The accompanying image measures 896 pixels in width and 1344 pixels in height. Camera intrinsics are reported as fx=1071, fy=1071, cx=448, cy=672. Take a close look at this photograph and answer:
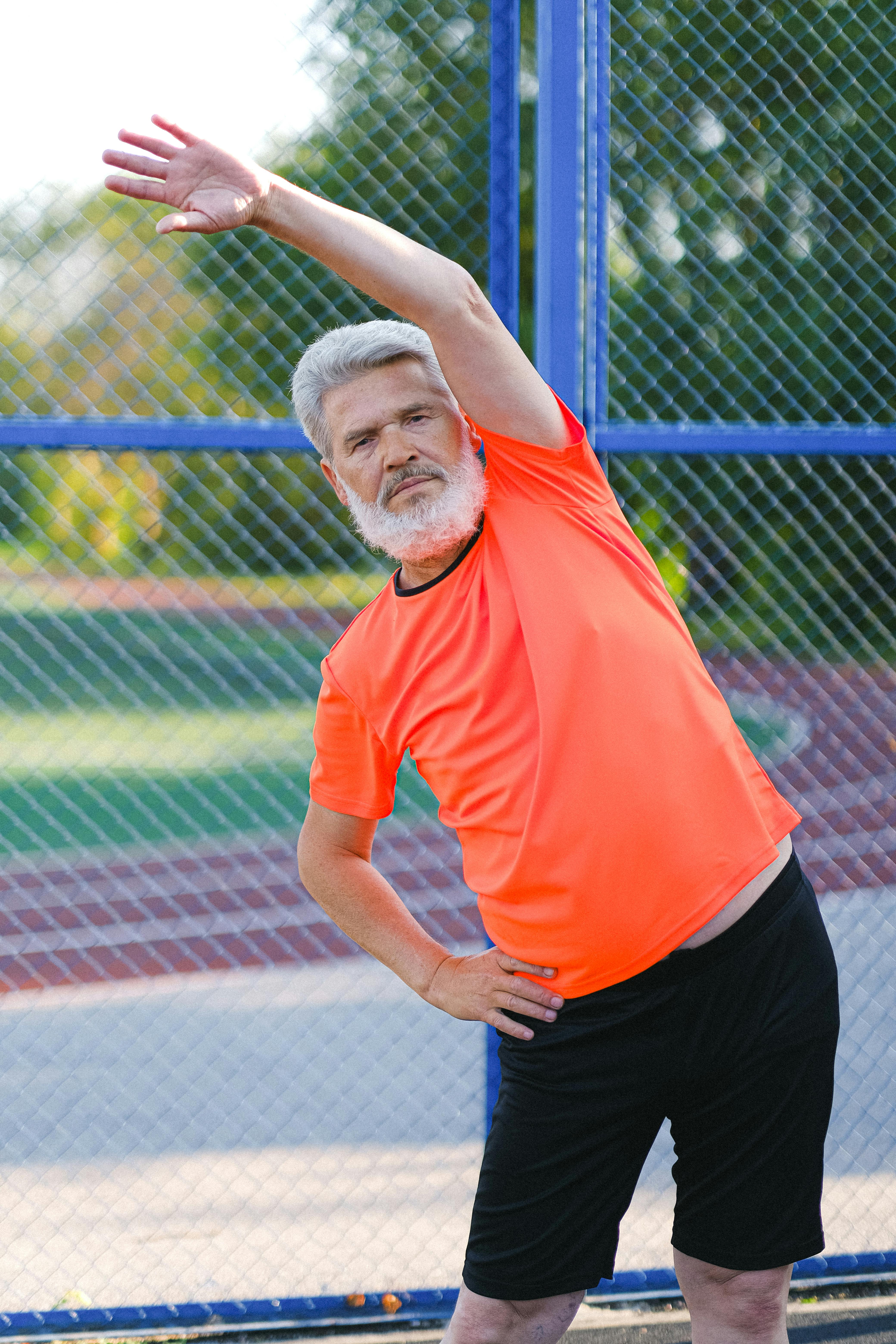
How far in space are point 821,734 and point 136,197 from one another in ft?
47.6

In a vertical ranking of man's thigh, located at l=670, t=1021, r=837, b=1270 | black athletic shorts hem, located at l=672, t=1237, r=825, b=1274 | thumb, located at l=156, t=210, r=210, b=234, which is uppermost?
thumb, located at l=156, t=210, r=210, b=234

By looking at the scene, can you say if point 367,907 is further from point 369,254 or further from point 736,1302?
point 369,254

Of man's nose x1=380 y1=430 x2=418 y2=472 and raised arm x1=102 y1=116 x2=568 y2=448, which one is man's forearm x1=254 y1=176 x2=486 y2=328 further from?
man's nose x1=380 y1=430 x2=418 y2=472

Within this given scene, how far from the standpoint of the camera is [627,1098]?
1.64 metres

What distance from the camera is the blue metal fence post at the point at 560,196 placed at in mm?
2445

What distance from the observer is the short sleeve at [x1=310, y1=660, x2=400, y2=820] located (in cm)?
184

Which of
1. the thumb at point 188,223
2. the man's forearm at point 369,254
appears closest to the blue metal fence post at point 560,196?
the man's forearm at point 369,254

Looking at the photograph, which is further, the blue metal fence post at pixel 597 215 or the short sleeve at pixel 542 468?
the blue metal fence post at pixel 597 215

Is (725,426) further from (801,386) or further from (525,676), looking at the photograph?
(801,386)

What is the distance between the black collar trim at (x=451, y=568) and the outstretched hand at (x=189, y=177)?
0.57 m

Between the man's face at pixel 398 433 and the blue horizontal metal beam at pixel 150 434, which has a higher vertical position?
the blue horizontal metal beam at pixel 150 434

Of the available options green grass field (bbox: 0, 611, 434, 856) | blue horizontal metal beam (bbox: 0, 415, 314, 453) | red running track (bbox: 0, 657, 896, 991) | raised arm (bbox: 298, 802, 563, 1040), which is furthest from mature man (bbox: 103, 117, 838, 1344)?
red running track (bbox: 0, 657, 896, 991)

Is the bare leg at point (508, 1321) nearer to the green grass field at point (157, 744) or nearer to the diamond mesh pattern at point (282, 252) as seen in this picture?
the diamond mesh pattern at point (282, 252)

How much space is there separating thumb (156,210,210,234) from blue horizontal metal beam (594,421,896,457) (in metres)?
1.32
